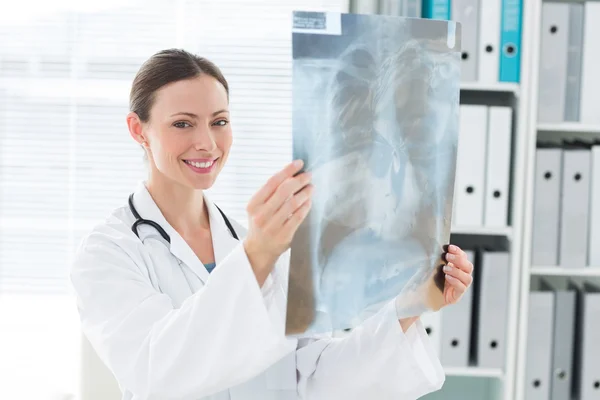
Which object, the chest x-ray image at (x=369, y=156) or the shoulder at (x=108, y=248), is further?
the shoulder at (x=108, y=248)

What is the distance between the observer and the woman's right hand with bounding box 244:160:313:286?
0.88 metres

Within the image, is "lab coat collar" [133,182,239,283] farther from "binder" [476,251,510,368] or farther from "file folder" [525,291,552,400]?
"file folder" [525,291,552,400]

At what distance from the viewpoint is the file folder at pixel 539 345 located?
211cm

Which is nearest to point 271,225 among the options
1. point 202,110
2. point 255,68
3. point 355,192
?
point 355,192

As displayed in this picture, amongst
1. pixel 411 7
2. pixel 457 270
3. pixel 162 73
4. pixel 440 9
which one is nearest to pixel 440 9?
pixel 440 9

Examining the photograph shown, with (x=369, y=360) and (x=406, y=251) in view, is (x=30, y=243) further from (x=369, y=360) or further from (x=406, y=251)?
(x=406, y=251)

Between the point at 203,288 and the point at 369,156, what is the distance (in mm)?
291

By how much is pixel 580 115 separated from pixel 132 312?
1.57 meters

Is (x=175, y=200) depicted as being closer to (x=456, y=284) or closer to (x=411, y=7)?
(x=456, y=284)

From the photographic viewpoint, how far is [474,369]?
2.12 meters

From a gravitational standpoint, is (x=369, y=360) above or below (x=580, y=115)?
below

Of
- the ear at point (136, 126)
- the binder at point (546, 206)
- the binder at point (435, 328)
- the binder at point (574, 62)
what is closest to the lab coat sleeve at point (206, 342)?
the ear at point (136, 126)

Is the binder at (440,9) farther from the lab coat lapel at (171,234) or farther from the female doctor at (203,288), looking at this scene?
the lab coat lapel at (171,234)

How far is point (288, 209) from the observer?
2.89 ft
